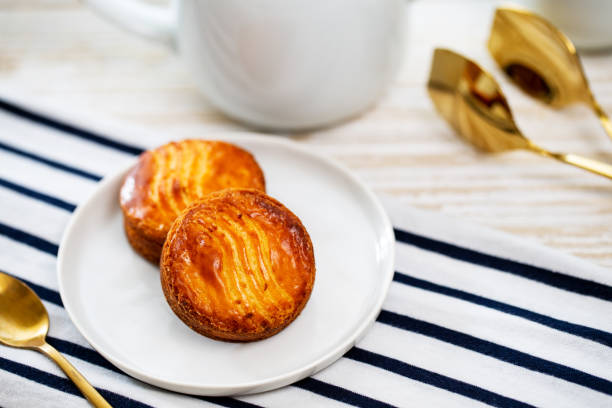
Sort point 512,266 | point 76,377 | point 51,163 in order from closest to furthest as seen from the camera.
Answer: point 76,377, point 512,266, point 51,163

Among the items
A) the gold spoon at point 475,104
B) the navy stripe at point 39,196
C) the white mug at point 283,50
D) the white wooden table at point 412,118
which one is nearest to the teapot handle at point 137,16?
the white mug at point 283,50

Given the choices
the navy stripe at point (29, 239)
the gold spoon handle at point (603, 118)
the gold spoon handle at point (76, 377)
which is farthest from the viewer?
the gold spoon handle at point (603, 118)

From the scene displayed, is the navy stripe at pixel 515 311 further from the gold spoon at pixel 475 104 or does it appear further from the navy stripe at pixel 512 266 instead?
the gold spoon at pixel 475 104

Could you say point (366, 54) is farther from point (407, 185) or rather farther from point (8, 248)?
point (8, 248)

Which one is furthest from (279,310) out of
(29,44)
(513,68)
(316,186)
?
(29,44)

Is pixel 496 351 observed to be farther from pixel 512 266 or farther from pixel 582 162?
pixel 582 162

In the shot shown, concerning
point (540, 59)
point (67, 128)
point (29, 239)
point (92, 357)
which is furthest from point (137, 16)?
point (540, 59)

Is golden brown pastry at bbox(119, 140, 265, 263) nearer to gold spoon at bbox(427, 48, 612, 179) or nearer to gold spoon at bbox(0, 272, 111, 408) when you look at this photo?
gold spoon at bbox(0, 272, 111, 408)
